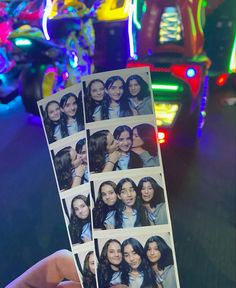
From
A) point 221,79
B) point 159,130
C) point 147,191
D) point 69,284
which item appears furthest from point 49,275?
point 221,79

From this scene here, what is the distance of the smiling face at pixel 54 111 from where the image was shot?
1.36 feet

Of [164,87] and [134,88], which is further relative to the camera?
[164,87]

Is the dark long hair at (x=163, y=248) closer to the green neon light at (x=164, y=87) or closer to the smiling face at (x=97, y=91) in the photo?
the smiling face at (x=97, y=91)

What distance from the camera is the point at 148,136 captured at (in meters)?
0.41

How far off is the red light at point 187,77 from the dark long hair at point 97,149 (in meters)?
0.87

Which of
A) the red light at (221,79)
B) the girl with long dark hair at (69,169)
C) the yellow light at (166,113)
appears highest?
the red light at (221,79)

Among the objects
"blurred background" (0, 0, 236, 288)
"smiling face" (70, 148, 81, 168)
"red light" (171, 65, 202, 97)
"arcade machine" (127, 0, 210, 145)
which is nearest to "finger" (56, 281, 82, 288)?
"smiling face" (70, 148, 81, 168)

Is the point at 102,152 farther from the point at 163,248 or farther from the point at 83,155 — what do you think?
the point at 163,248

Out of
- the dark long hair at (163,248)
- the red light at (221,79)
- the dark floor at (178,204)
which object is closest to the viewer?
the dark long hair at (163,248)

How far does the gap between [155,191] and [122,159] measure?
0.05 m

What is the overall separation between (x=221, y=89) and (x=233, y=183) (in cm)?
86

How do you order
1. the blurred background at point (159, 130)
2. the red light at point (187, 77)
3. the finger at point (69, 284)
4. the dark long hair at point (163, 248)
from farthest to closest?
1. the red light at point (187, 77)
2. the blurred background at point (159, 130)
3. the finger at point (69, 284)
4. the dark long hair at point (163, 248)

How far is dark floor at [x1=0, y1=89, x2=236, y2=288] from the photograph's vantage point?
3.65ft

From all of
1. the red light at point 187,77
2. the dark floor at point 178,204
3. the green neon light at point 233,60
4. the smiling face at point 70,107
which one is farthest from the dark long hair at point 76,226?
the green neon light at point 233,60
